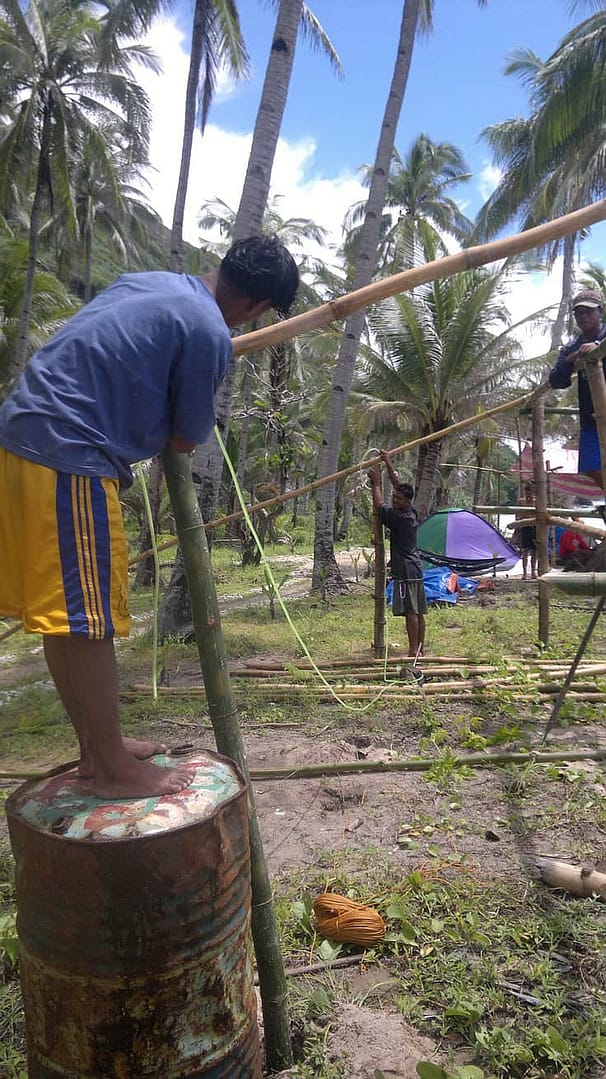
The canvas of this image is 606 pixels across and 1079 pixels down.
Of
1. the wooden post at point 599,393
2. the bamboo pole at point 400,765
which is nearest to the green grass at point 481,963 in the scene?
the bamboo pole at point 400,765

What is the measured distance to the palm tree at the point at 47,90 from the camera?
14398 millimetres

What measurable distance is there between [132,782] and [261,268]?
4.18 feet

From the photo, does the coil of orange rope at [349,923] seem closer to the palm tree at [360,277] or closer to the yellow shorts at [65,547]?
the yellow shorts at [65,547]

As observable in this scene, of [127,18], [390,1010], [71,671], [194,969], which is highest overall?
[127,18]

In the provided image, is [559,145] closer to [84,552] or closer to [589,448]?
[589,448]

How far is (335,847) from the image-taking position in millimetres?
2953

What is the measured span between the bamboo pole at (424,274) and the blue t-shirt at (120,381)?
42 cm

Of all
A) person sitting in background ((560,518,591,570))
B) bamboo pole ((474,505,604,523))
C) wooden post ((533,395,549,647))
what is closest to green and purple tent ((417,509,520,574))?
person sitting in background ((560,518,591,570))

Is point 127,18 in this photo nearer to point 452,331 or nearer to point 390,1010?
point 452,331

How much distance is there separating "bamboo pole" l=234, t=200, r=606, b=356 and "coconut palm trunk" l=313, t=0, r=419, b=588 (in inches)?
329

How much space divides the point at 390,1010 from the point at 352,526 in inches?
1065

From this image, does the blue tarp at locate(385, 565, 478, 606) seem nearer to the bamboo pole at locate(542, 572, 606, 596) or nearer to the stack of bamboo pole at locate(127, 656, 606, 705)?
the stack of bamboo pole at locate(127, 656, 606, 705)

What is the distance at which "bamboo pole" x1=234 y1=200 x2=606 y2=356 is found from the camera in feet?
6.59

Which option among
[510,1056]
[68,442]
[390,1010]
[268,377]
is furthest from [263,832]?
[268,377]
